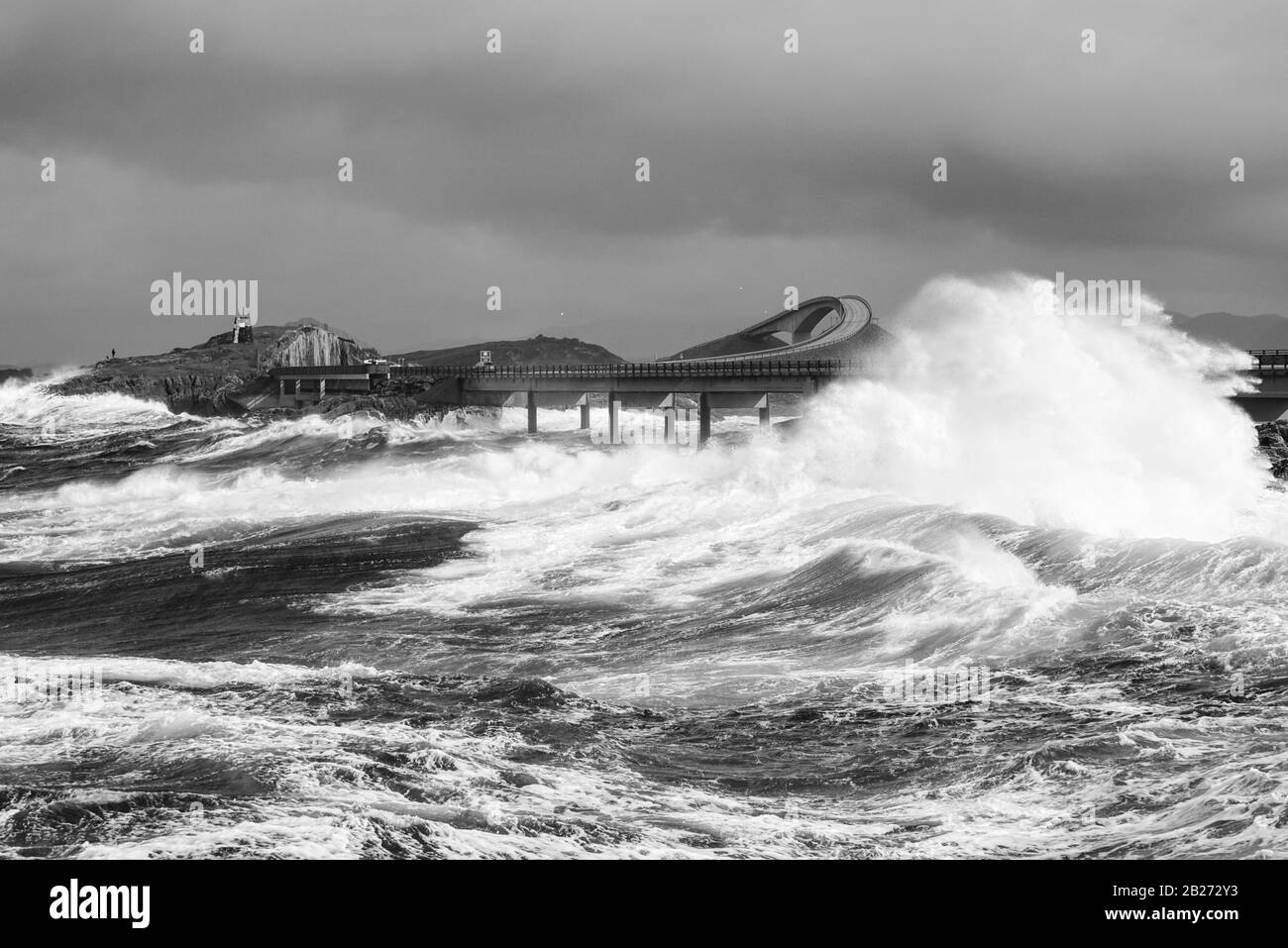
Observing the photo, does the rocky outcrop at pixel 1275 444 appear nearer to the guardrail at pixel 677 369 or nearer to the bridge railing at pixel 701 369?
the guardrail at pixel 677 369

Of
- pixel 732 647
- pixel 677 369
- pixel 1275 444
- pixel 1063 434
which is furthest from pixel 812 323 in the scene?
pixel 732 647

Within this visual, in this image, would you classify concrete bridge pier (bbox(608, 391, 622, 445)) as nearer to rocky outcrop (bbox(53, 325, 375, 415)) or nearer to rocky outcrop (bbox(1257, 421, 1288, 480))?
rocky outcrop (bbox(1257, 421, 1288, 480))

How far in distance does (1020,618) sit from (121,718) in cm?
1576

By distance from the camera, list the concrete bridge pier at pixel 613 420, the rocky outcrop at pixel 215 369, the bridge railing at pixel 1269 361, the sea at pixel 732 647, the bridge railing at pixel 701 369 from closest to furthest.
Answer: the sea at pixel 732 647 → the bridge railing at pixel 1269 361 → the bridge railing at pixel 701 369 → the concrete bridge pier at pixel 613 420 → the rocky outcrop at pixel 215 369

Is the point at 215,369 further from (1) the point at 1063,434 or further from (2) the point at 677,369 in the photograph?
(1) the point at 1063,434

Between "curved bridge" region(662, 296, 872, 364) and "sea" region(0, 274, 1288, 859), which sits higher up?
"curved bridge" region(662, 296, 872, 364)

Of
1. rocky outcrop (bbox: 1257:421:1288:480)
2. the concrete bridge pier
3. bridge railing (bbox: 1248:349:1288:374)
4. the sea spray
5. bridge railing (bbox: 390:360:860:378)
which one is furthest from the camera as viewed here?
the concrete bridge pier

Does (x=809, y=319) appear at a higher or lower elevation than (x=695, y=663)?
higher

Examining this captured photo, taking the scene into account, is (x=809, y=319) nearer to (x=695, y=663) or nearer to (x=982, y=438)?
(x=982, y=438)

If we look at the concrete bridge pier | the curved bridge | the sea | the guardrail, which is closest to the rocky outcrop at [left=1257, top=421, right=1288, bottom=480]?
the sea

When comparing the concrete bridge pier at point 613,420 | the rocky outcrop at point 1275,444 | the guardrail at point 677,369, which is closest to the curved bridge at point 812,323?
the guardrail at point 677,369

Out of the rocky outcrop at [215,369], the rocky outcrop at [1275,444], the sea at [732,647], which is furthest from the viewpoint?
the rocky outcrop at [215,369]
